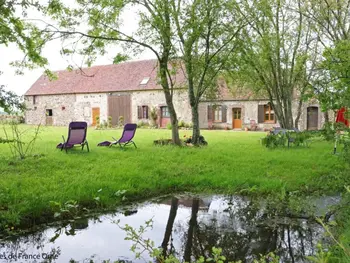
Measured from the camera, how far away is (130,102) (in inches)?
1101

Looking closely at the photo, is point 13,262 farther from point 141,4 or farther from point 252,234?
point 141,4

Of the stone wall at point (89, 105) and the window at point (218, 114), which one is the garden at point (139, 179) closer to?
the window at point (218, 114)

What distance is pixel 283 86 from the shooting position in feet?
48.3

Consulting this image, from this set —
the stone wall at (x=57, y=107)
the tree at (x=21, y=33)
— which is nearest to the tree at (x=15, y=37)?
the tree at (x=21, y=33)

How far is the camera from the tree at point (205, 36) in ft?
34.1

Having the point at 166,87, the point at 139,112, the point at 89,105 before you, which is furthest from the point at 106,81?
the point at 166,87

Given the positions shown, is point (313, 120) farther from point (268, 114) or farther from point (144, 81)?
point (144, 81)

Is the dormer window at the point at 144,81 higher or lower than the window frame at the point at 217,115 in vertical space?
higher

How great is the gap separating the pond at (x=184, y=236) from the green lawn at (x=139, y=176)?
0.52 metres

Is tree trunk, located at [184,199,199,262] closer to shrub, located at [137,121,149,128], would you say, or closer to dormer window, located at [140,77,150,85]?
shrub, located at [137,121,149,128]

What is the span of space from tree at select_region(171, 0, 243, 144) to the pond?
697 centimetres

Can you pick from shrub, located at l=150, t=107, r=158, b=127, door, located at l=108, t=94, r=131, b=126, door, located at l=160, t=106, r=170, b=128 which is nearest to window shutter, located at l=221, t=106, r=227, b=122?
door, located at l=160, t=106, r=170, b=128

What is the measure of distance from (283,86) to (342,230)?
12.2 meters

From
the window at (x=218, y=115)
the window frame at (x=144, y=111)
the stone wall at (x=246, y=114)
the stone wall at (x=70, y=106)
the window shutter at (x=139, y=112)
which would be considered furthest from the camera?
the stone wall at (x=70, y=106)
